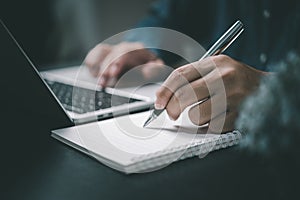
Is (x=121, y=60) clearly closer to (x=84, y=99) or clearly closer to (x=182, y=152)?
(x=84, y=99)

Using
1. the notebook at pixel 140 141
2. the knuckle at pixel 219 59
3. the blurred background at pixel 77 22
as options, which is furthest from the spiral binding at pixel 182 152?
the blurred background at pixel 77 22

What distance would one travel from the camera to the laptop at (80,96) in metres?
0.66

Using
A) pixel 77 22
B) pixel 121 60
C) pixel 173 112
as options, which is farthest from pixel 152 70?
pixel 77 22

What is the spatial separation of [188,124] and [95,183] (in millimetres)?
205

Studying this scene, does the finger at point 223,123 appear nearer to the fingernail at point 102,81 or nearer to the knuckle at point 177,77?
the knuckle at point 177,77

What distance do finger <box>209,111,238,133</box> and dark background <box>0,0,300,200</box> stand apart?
0.04 meters

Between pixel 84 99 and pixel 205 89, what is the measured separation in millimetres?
255

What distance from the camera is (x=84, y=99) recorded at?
2.53ft

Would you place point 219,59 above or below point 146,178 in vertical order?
above

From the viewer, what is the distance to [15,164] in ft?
1.77

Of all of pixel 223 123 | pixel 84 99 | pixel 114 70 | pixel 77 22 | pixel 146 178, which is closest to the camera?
pixel 146 178

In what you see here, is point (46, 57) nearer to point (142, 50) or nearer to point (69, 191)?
point (142, 50)

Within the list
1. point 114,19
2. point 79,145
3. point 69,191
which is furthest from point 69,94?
point 114,19

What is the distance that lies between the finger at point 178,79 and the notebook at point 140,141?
5cm
